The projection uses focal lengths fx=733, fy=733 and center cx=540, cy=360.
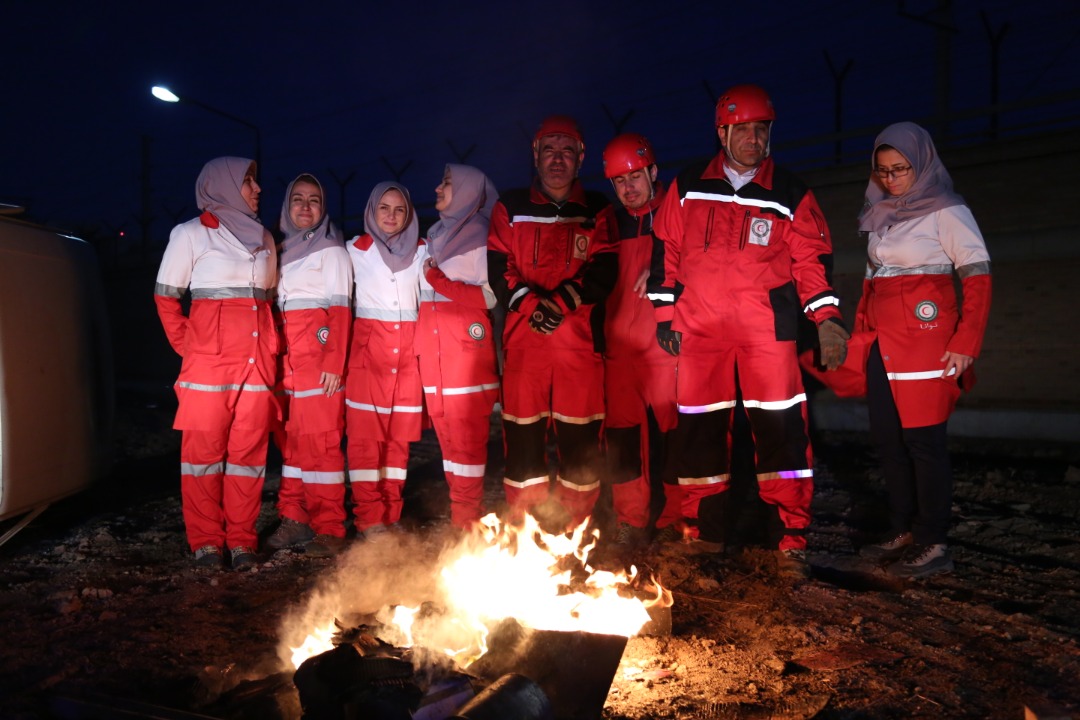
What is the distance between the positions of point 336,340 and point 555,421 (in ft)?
5.12

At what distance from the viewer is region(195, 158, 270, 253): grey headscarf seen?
4.71 m

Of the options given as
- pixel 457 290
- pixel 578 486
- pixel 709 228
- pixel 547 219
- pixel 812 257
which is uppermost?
pixel 547 219

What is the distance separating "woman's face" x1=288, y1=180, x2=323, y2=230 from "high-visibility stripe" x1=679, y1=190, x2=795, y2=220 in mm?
2560

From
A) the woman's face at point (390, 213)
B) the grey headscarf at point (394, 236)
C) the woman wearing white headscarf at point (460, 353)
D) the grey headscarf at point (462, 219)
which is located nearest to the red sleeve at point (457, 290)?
the woman wearing white headscarf at point (460, 353)

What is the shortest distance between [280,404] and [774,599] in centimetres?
334

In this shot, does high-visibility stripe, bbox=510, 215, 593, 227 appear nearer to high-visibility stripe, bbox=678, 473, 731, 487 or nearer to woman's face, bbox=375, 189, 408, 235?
woman's face, bbox=375, 189, 408, 235

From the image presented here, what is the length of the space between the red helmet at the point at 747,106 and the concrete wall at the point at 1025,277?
283 inches

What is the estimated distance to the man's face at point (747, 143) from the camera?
4.21 m

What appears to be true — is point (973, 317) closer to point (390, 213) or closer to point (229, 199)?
point (390, 213)

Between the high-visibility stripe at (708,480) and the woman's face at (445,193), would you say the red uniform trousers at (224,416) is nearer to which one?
the woman's face at (445,193)

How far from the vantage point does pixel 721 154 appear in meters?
4.41

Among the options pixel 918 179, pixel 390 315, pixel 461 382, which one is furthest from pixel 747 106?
pixel 390 315

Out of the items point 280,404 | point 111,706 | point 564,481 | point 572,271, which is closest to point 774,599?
point 564,481

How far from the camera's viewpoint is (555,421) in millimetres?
4742
